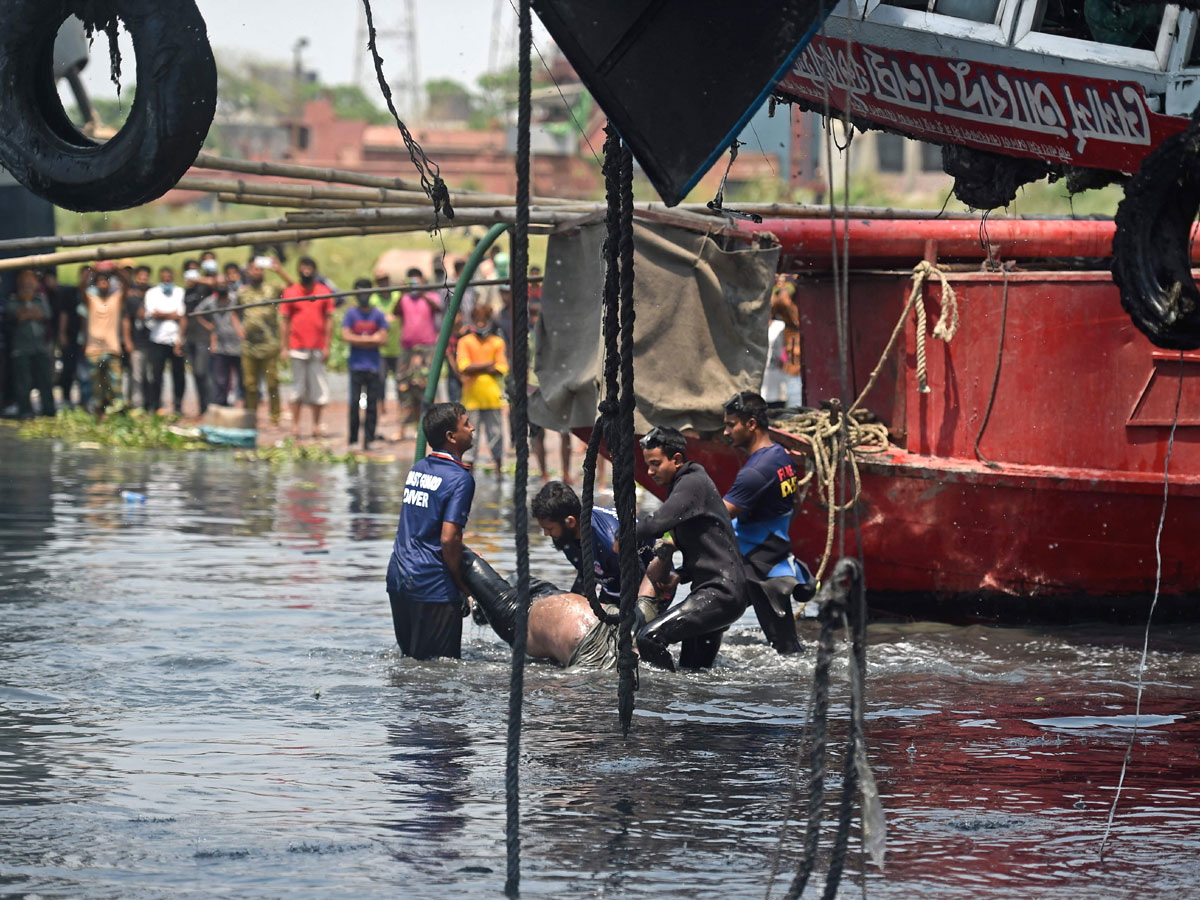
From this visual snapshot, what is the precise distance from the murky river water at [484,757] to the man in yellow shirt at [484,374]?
5756mm

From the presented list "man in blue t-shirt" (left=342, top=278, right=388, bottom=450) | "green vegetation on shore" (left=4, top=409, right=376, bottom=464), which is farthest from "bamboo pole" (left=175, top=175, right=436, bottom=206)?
"green vegetation on shore" (left=4, top=409, right=376, bottom=464)

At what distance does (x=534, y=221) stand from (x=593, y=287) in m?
0.59

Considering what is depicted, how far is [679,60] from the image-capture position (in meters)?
6.26

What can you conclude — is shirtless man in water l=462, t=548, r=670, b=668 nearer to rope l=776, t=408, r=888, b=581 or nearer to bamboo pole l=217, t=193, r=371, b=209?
rope l=776, t=408, r=888, b=581

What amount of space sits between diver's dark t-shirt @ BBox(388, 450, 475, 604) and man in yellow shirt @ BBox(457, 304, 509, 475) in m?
8.78

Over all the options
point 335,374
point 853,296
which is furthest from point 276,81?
point 853,296

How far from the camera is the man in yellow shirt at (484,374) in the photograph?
18859 millimetres

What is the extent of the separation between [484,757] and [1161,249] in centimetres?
360

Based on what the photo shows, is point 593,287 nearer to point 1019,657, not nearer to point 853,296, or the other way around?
point 853,296

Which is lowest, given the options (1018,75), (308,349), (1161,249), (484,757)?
(484,757)

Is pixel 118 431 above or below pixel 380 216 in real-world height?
below

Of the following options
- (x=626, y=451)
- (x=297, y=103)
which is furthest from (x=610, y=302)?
(x=297, y=103)

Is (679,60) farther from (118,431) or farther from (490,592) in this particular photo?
(118,431)

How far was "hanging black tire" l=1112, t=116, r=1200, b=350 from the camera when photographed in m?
6.22
